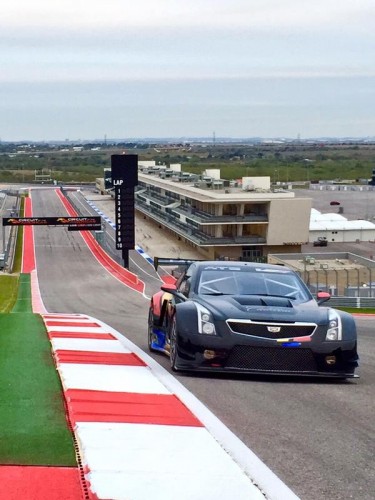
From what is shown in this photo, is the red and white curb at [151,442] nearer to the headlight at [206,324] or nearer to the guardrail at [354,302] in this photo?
the headlight at [206,324]

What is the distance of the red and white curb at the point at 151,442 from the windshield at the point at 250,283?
1.88 m

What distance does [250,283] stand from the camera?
10711mm

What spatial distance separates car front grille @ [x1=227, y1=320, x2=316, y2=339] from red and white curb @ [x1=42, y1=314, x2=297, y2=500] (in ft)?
3.11

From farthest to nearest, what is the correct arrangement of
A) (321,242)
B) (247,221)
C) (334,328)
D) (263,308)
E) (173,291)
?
(321,242) < (247,221) < (173,291) < (263,308) < (334,328)

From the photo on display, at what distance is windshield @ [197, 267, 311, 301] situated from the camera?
34.7 ft

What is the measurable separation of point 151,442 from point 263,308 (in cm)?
419

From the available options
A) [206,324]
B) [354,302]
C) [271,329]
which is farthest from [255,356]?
[354,302]

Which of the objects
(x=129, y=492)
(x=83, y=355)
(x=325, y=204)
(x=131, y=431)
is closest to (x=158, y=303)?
(x=83, y=355)

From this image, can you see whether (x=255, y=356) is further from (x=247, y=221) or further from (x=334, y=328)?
(x=247, y=221)

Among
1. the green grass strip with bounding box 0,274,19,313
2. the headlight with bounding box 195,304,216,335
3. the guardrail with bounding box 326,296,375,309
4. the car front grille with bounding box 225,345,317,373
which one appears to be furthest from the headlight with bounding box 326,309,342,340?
the green grass strip with bounding box 0,274,19,313

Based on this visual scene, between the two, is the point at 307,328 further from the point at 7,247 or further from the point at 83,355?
the point at 7,247

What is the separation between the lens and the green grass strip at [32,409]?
5.30 metres

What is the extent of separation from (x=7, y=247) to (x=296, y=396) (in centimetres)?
6621

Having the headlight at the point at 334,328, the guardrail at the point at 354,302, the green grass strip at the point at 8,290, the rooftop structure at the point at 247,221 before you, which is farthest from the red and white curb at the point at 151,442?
the rooftop structure at the point at 247,221
